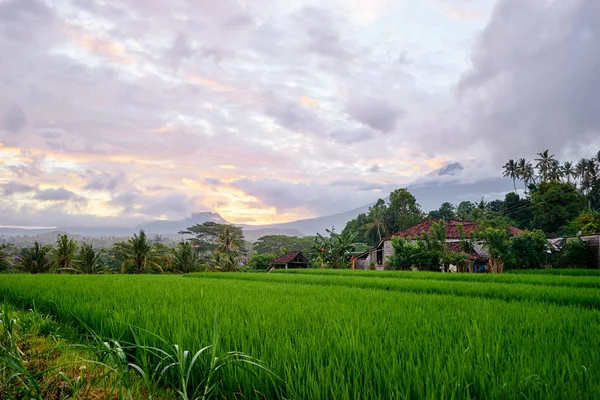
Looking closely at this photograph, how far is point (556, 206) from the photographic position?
38156 mm

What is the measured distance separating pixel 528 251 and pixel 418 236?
5981 mm

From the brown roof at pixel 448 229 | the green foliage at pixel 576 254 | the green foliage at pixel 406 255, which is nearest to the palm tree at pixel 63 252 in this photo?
the green foliage at pixel 406 255

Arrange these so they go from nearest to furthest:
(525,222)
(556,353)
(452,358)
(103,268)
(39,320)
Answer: (452,358) < (556,353) < (39,320) < (103,268) < (525,222)

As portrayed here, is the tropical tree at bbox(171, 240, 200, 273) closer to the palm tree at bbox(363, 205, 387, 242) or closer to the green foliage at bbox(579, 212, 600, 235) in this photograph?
the green foliage at bbox(579, 212, 600, 235)

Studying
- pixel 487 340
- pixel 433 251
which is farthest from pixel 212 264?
pixel 487 340

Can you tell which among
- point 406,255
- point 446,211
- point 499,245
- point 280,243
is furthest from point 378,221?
point 499,245

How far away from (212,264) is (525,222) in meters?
39.9

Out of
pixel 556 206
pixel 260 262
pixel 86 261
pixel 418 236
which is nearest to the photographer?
pixel 86 261

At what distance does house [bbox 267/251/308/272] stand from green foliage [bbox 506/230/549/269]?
22.5m

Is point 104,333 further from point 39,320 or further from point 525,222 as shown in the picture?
point 525,222

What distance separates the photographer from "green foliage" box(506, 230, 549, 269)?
1794cm

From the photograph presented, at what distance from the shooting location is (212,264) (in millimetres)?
27875

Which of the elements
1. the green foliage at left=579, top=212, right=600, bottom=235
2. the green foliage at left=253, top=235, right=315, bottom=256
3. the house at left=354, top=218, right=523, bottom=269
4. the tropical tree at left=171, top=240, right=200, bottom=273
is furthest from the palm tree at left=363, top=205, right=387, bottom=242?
the tropical tree at left=171, top=240, right=200, bottom=273

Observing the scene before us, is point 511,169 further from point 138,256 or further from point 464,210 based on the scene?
point 138,256
